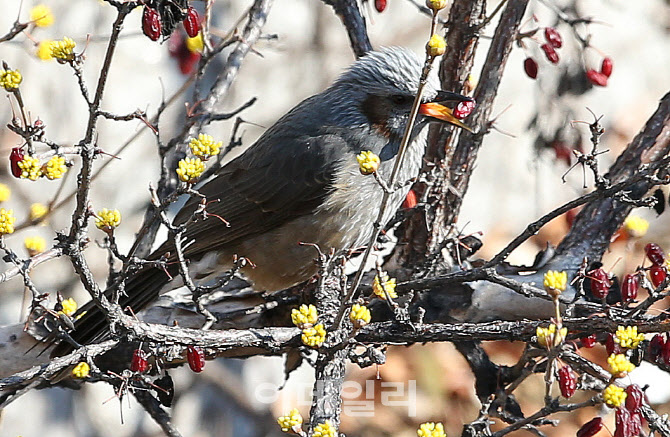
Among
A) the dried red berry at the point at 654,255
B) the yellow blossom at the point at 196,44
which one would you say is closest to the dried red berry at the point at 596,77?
the dried red berry at the point at 654,255

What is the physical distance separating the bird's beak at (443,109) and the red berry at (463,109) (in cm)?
1

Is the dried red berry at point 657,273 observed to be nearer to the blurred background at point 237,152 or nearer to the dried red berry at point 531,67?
the dried red berry at point 531,67

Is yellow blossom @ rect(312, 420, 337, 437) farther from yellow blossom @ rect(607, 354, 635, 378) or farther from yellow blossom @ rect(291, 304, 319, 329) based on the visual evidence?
yellow blossom @ rect(607, 354, 635, 378)

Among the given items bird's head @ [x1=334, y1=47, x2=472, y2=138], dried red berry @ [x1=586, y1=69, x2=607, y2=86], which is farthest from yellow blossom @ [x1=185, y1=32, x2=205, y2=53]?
dried red berry @ [x1=586, y1=69, x2=607, y2=86]

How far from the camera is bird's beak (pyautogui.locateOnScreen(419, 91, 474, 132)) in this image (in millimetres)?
3010

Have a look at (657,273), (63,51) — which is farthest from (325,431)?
(657,273)

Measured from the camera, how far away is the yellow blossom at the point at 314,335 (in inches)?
82.4

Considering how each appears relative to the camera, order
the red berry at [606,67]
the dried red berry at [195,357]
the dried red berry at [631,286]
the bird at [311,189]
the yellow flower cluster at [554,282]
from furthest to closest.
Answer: the red berry at [606,67]
the bird at [311,189]
the dried red berry at [631,286]
the dried red berry at [195,357]
the yellow flower cluster at [554,282]

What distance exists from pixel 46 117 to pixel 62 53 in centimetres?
312

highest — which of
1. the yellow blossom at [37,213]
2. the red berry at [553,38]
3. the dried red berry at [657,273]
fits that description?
the red berry at [553,38]

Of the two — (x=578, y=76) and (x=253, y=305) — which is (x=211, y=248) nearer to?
(x=253, y=305)

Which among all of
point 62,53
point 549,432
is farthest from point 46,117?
point 549,432

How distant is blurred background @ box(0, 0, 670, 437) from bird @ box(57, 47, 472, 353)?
3.24 ft

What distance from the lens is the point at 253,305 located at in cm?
343
